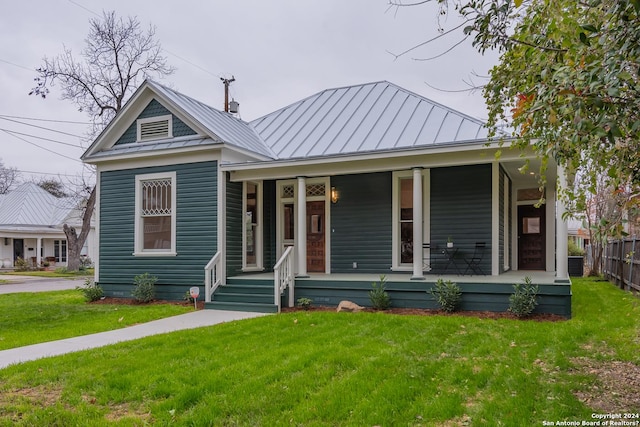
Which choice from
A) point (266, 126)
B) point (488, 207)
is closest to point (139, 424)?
point (488, 207)

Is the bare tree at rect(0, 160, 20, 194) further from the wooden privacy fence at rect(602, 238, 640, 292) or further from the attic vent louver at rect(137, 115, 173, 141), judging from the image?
the wooden privacy fence at rect(602, 238, 640, 292)

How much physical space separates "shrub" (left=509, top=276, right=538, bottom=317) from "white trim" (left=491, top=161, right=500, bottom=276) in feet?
5.89

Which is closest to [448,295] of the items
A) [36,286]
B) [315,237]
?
[315,237]

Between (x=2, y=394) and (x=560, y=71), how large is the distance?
539 centimetres

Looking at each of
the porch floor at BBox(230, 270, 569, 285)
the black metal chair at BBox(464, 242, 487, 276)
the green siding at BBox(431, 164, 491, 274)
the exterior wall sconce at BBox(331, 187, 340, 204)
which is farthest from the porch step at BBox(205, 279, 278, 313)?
the black metal chair at BBox(464, 242, 487, 276)

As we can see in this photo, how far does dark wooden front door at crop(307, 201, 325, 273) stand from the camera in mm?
11484

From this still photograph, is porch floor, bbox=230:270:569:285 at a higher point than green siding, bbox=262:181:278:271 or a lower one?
lower

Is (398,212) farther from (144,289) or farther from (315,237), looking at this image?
(144,289)

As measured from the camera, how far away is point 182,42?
70.7 ft

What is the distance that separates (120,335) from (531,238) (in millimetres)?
11029

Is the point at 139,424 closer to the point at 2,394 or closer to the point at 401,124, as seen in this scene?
the point at 2,394

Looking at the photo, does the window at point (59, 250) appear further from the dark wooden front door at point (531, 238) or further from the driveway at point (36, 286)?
the dark wooden front door at point (531, 238)

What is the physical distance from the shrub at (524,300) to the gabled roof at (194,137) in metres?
6.48

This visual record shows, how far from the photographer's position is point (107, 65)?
22.4 m
